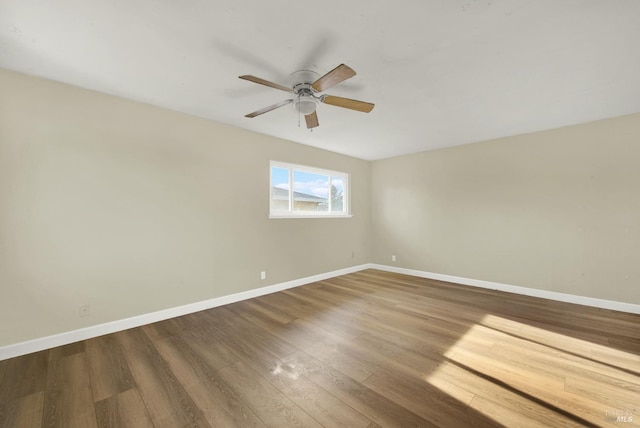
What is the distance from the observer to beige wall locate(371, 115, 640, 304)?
3.21m

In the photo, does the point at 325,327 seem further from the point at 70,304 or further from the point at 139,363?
the point at 70,304

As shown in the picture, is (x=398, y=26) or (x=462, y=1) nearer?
(x=462, y=1)

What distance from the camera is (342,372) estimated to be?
1939 millimetres

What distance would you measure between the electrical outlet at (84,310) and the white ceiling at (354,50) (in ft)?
7.31

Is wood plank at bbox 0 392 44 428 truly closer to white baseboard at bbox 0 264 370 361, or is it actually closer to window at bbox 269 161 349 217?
white baseboard at bbox 0 264 370 361

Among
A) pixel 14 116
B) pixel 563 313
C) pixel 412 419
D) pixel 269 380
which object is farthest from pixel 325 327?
pixel 14 116

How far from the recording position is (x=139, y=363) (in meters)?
2.07

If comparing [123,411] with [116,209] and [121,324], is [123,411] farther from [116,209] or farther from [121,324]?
[116,209]

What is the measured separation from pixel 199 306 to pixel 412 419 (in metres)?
2.75

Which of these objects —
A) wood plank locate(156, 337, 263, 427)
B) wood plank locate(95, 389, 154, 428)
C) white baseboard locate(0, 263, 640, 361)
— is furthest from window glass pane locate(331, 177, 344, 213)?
wood plank locate(95, 389, 154, 428)

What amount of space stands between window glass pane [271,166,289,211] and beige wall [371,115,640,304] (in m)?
2.50

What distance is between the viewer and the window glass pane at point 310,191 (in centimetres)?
450

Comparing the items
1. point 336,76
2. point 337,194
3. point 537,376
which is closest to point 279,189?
point 337,194

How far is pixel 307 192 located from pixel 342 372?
127 inches
